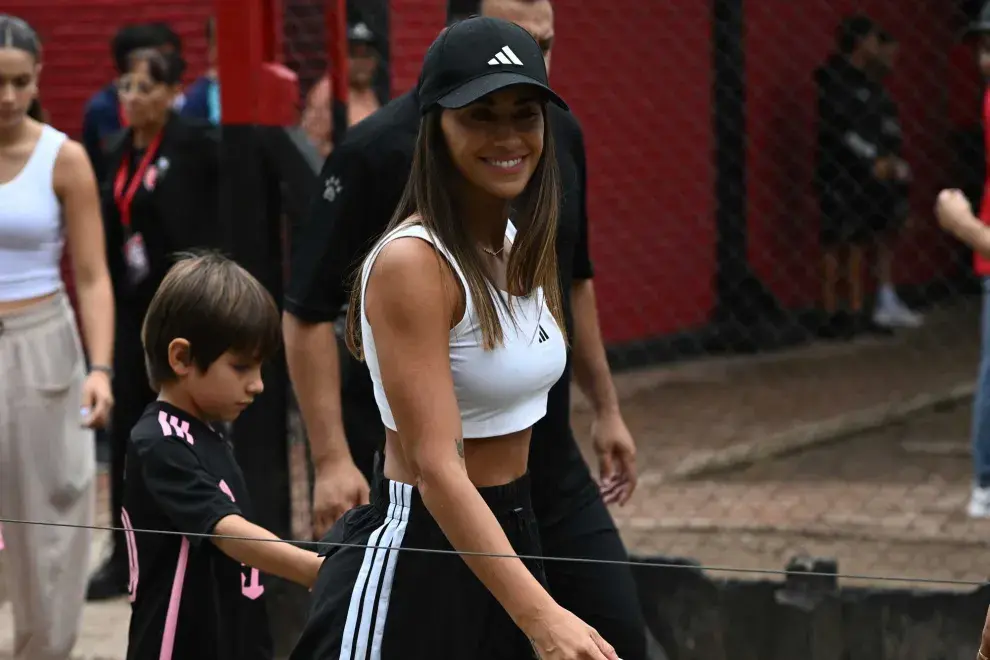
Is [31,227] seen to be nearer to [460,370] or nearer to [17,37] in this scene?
[17,37]

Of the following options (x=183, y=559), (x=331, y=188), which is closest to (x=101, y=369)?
(x=331, y=188)

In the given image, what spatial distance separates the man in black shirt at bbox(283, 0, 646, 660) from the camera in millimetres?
3398

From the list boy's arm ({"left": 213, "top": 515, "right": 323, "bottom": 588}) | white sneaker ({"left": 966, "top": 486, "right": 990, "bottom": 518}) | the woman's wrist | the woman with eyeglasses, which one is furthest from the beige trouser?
white sneaker ({"left": 966, "top": 486, "right": 990, "bottom": 518})

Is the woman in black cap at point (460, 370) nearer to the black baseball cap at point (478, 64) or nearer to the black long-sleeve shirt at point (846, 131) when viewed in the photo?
the black baseball cap at point (478, 64)

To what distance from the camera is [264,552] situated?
9.89 feet

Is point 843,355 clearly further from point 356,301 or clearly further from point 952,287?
point 356,301

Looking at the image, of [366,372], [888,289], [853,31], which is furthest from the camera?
[888,289]

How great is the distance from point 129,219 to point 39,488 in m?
1.39

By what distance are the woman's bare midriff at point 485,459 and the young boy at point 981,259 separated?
2.92 m

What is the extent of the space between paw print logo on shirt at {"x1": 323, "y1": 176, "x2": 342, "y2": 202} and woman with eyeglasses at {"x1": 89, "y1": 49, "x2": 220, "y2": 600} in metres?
1.81

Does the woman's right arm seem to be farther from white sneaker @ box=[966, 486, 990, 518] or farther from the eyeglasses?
white sneaker @ box=[966, 486, 990, 518]

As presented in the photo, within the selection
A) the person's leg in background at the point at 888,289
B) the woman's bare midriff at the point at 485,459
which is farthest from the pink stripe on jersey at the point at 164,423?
the person's leg in background at the point at 888,289

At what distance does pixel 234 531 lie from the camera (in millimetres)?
3037

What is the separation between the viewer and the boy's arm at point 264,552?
2.99m
